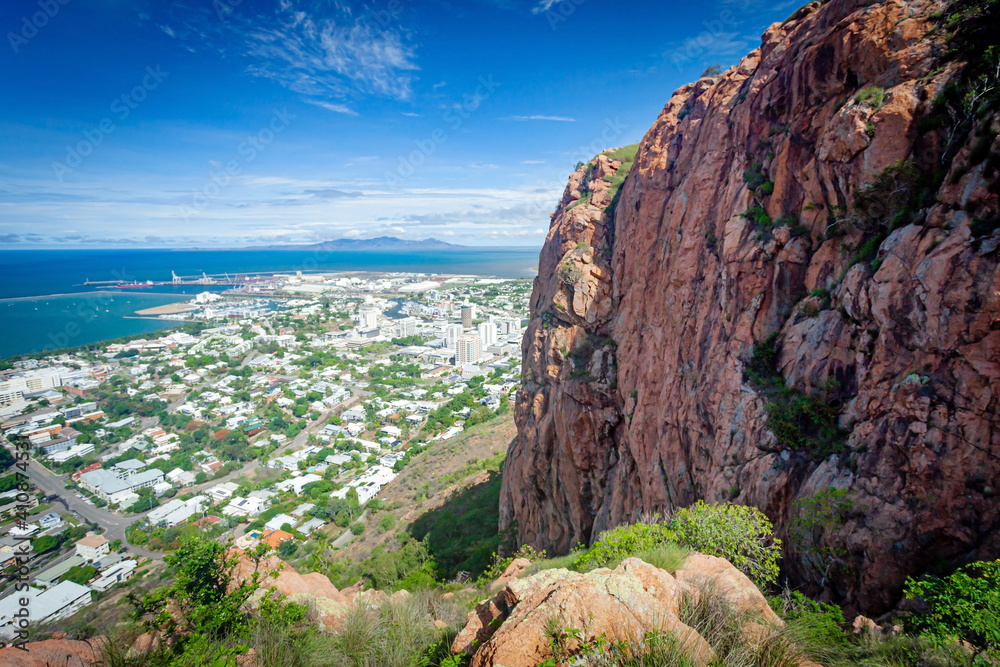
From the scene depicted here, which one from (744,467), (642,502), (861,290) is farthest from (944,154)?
(642,502)

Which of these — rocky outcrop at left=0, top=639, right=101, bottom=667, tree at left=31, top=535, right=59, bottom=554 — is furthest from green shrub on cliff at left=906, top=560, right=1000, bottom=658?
tree at left=31, top=535, right=59, bottom=554

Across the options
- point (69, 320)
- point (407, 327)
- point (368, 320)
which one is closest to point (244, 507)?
point (407, 327)

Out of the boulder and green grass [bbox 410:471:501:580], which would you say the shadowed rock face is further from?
green grass [bbox 410:471:501:580]

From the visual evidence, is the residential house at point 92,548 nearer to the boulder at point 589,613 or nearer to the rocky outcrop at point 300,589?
the rocky outcrop at point 300,589

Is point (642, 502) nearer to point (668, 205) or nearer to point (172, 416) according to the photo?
point (668, 205)

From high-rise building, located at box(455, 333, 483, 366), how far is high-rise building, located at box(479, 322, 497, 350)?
466 cm

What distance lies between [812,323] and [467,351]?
261 ft

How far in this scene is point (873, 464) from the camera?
24.2 feet

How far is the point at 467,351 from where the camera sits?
88.0 m

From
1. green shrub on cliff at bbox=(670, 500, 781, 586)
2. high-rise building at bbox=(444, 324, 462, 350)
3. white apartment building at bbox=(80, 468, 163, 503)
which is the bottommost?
white apartment building at bbox=(80, 468, 163, 503)

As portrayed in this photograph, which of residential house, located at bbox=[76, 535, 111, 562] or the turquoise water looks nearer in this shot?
residential house, located at bbox=[76, 535, 111, 562]

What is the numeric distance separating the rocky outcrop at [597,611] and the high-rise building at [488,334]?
284 feet

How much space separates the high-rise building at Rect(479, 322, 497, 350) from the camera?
94188 mm

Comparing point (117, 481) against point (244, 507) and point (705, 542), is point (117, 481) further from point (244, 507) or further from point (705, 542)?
point (705, 542)
